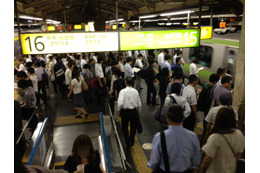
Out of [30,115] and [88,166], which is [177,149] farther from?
[30,115]

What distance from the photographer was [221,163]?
90.0 inches

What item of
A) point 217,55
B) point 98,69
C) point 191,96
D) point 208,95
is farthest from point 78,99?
point 217,55

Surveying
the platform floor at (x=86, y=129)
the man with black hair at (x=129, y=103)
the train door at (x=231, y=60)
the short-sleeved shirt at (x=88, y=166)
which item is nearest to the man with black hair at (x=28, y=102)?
the platform floor at (x=86, y=129)

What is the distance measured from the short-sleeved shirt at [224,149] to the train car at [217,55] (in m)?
6.02

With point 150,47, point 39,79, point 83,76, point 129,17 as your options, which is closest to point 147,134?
point 150,47

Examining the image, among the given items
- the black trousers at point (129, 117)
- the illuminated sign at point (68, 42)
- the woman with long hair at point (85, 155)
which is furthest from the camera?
the black trousers at point (129, 117)

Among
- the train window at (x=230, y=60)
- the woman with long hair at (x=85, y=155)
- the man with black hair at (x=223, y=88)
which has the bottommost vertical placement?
the woman with long hair at (x=85, y=155)

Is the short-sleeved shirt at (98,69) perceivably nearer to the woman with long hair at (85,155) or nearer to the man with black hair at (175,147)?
the woman with long hair at (85,155)

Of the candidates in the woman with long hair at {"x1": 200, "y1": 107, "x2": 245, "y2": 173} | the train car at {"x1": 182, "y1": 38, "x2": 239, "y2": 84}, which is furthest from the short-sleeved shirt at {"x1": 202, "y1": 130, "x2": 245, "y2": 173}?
the train car at {"x1": 182, "y1": 38, "x2": 239, "y2": 84}

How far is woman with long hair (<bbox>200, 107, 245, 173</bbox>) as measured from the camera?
2.23 metres

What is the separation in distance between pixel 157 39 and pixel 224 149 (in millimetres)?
3268

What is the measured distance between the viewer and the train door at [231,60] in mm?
7519

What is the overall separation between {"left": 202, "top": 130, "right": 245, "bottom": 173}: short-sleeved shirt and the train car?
19.8 ft

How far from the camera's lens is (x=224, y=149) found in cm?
224
